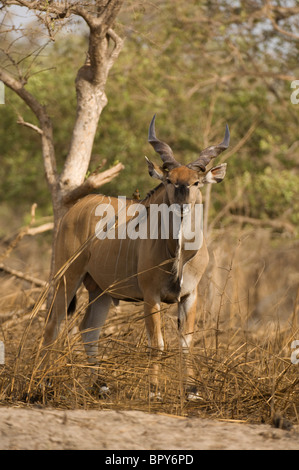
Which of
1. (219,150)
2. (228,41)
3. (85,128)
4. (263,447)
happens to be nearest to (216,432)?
(263,447)

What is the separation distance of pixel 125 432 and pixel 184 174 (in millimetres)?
1551

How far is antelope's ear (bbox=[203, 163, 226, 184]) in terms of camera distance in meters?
4.11

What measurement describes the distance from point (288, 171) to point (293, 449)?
6.48 metres

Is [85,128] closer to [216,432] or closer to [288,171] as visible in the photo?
[216,432]

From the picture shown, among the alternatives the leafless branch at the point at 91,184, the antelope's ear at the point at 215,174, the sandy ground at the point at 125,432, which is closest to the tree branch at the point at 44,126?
the leafless branch at the point at 91,184

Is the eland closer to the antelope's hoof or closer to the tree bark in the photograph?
the antelope's hoof

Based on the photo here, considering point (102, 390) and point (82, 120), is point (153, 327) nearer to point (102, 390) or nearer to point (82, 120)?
point (102, 390)

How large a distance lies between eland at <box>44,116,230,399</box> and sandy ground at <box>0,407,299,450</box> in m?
0.40

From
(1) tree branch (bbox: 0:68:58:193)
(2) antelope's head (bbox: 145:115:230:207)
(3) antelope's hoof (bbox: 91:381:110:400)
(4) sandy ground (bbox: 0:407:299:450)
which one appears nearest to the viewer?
(4) sandy ground (bbox: 0:407:299:450)

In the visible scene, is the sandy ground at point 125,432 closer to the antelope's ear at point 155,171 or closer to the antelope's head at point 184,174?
the antelope's head at point 184,174

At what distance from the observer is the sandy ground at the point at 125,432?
280cm

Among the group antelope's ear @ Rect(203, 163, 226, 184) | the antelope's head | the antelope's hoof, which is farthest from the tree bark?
the antelope's hoof

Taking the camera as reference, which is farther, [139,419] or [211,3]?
[211,3]

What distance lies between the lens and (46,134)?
5.38 meters
